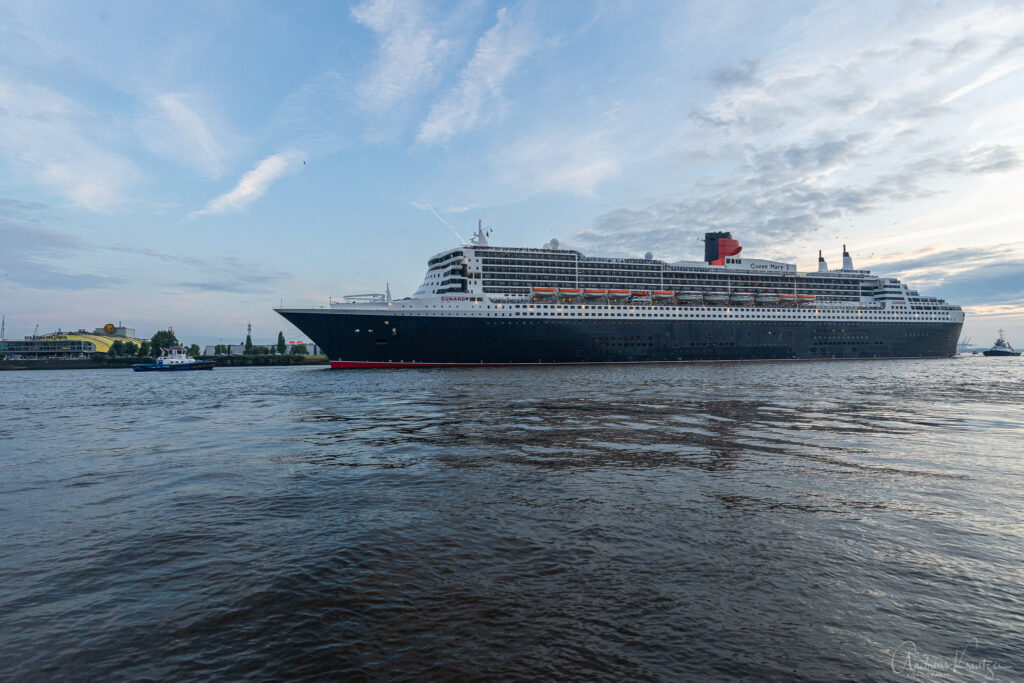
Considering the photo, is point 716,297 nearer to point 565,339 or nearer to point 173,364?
point 565,339

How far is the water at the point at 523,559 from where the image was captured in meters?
4.61

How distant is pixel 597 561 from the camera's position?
657 cm

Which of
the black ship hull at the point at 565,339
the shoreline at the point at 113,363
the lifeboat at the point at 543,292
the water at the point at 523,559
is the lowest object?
the water at the point at 523,559

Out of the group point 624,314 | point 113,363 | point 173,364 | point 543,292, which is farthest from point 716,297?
point 113,363

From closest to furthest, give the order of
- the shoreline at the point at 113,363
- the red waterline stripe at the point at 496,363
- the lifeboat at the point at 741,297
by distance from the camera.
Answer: the red waterline stripe at the point at 496,363, the lifeboat at the point at 741,297, the shoreline at the point at 113,363

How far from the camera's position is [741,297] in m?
77.4

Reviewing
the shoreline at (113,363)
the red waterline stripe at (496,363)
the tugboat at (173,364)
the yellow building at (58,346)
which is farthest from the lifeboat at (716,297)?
the yellow building at (58,346)

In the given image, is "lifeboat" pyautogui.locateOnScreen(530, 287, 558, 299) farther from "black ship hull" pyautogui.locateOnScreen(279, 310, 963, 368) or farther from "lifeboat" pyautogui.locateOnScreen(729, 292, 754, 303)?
"lifeboat" pyautogui.locateOnScreen(729, 292, 754, 303)

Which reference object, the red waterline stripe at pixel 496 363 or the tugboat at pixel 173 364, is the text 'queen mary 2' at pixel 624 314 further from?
the tugboat at pixel 173 364

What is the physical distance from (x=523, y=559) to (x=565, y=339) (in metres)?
58.0

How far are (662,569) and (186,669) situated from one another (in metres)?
5.56

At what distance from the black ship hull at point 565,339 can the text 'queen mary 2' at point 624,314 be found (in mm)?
164

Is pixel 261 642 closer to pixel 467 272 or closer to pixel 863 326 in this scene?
pixel 467 272

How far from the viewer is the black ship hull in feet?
191
